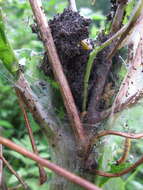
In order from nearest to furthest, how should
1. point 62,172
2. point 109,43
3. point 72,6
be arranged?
1. point 62,172
2. point 109,43
3. point 72,6

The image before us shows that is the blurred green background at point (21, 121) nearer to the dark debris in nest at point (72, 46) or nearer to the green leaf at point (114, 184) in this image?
the green leaf at point (114, 184)

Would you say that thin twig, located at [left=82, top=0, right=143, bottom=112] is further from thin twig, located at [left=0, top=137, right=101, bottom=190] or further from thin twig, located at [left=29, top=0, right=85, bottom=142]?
thin twig, located at [left=0, top=137, right=101, bottom=190]

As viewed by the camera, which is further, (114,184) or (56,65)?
(114,184)

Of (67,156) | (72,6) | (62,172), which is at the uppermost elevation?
(72,6)

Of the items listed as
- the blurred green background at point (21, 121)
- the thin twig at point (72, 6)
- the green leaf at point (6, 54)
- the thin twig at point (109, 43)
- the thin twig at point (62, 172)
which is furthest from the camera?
the blurred green background at point (21, 121)

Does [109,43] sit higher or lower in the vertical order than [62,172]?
higher

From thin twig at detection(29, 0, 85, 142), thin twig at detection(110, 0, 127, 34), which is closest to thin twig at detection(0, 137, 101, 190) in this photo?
thin twig at detection(29, 0, 85, 142)

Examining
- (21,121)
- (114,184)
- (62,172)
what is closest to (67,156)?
(114,184)

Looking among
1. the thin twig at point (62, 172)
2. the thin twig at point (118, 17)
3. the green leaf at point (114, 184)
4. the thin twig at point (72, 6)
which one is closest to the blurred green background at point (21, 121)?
the green leaf at point (114, 184)

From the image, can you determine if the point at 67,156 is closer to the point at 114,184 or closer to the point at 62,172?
the point at 114,184

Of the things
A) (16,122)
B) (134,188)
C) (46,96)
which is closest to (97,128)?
(46,96)
